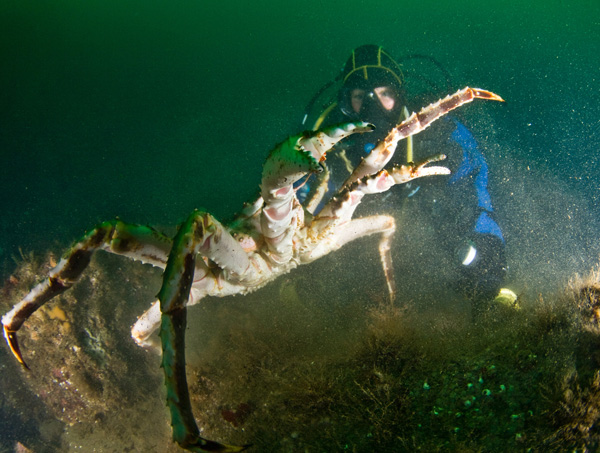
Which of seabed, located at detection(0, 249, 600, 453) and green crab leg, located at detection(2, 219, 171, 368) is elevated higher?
green crab leg, located at detection(2, 219, 171, 368)

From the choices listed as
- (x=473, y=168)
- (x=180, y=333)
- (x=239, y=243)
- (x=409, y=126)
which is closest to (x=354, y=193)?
(x=409, y=126)

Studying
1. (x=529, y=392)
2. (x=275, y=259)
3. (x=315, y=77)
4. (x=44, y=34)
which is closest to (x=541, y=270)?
(x=529, y=392)

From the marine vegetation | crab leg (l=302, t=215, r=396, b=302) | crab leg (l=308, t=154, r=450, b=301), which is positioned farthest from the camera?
crab leg (l=302, t=215, r=396, b=302)

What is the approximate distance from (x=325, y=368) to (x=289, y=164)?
5.48 ft

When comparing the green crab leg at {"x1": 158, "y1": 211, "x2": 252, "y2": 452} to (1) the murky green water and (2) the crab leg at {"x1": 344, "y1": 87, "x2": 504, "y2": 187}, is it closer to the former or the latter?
(2) the crab leg at {"x1": 344, "y1": 87, "x2": 504, "y2": 187}

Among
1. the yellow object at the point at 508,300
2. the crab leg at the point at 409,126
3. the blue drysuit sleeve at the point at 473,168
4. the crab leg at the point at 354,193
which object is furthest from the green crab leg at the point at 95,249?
the blue drysuit sleeve at the point at 473,168

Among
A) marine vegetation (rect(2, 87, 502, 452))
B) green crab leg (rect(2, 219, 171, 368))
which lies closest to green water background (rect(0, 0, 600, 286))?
green crab leg (rect(2, 219, 171, 368))

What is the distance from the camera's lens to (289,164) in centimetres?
150

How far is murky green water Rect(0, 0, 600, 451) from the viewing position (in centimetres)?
774

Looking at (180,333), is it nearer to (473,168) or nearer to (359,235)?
(359,235)

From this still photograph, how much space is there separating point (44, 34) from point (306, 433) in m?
51.6

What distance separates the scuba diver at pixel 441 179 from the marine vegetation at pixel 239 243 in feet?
5.16

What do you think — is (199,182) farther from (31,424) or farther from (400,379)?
(400,379)

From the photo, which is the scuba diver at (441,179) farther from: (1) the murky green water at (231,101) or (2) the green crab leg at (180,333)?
(2) the green crab leg at (180,333)
